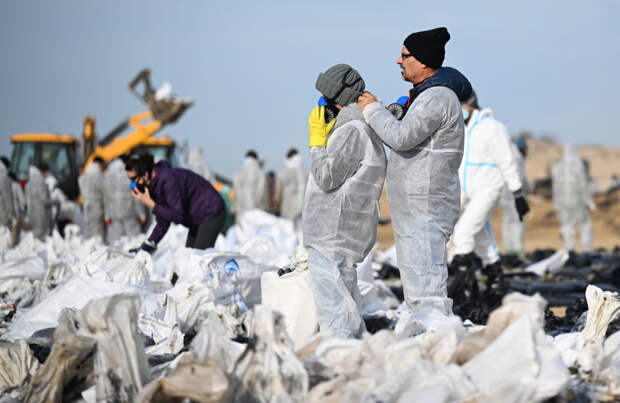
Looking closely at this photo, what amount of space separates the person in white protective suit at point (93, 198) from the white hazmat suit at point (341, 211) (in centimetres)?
1098

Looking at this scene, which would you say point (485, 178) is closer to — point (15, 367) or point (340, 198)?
point (340, 198)

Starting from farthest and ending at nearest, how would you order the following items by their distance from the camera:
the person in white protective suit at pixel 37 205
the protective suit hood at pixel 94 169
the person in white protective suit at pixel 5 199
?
the protective suit hood at pixel 94 169
the person in white protective suit at pixel 37 205
the person in white protective suit at pixel 5 199

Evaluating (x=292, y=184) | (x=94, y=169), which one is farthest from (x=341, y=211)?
(x=292, y=184)

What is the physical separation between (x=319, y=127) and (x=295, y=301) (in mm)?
864

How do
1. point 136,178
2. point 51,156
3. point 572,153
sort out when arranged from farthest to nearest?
point 51,156
point 572,153
point 136,178

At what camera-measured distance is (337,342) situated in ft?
10.0

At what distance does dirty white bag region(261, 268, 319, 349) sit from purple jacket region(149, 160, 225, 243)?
2.36 m

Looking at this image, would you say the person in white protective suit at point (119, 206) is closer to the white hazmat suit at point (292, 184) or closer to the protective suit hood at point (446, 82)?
the white hazmat suit at point (292, 184)

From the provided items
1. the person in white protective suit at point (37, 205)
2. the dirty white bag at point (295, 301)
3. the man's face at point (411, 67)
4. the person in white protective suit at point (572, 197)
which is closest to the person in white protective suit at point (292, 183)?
the person in white protective suit at point (37, 205)

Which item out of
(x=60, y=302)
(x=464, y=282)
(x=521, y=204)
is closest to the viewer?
(x=60, y=302)

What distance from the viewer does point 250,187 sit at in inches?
635

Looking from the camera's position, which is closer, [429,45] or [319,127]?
[319,127]

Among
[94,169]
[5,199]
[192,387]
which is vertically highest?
[192,387]

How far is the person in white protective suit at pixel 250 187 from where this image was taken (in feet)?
53.0
